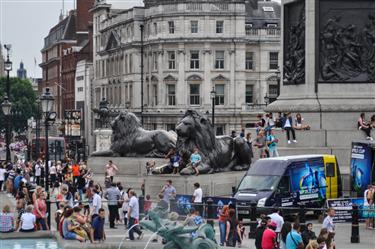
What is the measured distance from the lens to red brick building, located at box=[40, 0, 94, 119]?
164000 mm

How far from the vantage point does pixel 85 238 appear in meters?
29.7

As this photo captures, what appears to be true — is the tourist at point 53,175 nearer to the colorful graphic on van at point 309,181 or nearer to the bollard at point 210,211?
the colorful graphic on van at point 309,181

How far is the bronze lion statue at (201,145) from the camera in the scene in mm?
42031

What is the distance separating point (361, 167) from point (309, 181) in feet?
6.38

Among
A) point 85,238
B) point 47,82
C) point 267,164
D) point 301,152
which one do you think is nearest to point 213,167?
point 301,152

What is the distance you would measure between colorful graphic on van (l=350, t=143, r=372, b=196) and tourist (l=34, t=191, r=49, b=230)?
31.5 feet

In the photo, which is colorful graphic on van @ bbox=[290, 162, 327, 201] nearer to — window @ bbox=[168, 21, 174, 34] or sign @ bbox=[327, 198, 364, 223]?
sign @ bbox=[327, 198, 364, 223]

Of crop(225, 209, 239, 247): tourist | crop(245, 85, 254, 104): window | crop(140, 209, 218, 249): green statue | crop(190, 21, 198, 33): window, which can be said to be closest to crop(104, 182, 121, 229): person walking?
crop(225, 209, 239, 247): tourist

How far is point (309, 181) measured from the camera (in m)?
35.6

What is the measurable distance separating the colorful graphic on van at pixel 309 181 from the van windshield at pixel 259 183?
65cm

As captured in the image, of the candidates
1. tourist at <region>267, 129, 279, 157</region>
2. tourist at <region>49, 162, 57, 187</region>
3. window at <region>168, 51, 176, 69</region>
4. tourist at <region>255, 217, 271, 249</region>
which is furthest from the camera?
window at <region>168, 51, 176, 69</region>

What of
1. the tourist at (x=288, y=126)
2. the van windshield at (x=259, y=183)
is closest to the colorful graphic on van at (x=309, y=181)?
the van windshield at (x=259, y=183)

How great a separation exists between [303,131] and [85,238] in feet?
52.1

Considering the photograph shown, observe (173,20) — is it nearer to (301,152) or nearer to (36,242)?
(301,152)
